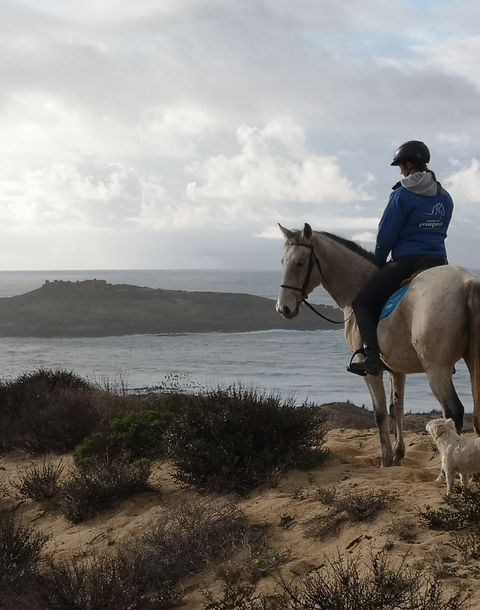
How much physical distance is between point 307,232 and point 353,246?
762 millimetres

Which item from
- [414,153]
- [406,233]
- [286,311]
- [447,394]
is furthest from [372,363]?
[414,153]

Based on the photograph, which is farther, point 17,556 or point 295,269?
point 295,269

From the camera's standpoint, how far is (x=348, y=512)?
5898 mm

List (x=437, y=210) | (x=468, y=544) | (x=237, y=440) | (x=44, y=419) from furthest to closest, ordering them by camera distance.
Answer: (x=44, y=419)
(x=237, y=440)
(x=437, y=210)
(x=468, y=544)

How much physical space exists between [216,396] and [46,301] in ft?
232

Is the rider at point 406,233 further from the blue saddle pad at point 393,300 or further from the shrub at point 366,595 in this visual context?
the shrub at point 366,595

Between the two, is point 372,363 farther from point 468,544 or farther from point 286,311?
point 468,544

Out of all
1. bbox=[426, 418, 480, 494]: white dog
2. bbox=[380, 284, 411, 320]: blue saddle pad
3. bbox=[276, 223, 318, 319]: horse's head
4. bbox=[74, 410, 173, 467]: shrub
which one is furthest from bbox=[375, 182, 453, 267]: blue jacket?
bbox=[74, 410, 173, 467]: shrub

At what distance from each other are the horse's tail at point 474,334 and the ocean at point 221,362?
1865 cm

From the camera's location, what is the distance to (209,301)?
81438 mm

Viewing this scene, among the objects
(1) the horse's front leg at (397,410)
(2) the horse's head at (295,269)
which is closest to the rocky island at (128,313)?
(1) the horse's front leg at (397,410)

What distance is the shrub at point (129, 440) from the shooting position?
9.38m

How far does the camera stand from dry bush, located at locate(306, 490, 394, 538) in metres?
5.78

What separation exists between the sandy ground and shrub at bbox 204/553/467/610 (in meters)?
0.21
